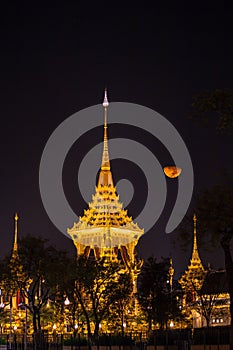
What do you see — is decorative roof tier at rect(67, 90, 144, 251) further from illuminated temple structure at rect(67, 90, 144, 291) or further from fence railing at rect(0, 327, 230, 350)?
fence railing at rect(0, 327, 230, 350)

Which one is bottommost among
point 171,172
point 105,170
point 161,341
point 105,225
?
point 161,341

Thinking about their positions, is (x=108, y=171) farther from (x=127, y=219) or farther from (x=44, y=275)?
(x=44, y=275)

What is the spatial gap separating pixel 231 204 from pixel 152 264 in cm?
4218

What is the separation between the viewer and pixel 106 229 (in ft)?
395

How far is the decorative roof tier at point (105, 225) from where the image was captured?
120 metres

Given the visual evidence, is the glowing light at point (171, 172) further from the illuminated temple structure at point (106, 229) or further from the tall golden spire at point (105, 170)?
the tall golden spire at point (105, 170)

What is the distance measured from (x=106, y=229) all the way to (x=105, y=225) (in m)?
1.38

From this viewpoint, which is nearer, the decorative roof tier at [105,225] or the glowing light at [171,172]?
the glowing light at [171,172]

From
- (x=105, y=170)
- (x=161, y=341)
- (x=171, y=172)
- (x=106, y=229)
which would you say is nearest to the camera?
(x=161, y=341)

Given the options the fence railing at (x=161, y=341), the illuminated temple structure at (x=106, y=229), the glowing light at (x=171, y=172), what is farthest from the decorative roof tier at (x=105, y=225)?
the fence railing at (x=161, y=341)

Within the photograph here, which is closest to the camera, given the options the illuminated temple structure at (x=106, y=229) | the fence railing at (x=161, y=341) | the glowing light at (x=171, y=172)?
the fence railing at (x=161, y=341)

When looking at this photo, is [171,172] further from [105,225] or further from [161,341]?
[105,225]

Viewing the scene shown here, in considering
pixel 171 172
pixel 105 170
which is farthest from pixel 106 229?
pixel 171 172

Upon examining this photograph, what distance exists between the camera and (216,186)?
39.2 m
